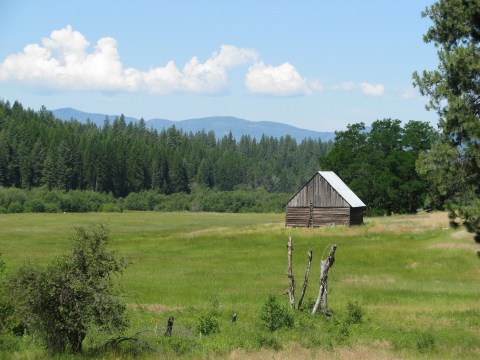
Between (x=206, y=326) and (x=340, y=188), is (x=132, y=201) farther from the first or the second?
(x=206, y=326)

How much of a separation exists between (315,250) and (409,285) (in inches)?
591

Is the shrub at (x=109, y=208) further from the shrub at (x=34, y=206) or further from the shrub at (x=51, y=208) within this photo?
the shrub at (x=34, y=206)

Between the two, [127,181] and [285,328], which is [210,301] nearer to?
[285,328]

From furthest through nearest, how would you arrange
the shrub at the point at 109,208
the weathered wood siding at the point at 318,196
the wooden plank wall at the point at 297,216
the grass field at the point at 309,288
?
the shrub at the point at 109,208, the wooden plank wall at the point at 297,216, the weathered wood siding at the point at 318,196, the grass field at the point at 309,288

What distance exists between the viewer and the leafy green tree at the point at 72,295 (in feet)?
49.5

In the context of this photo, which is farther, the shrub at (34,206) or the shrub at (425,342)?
the shrub at (34,206)

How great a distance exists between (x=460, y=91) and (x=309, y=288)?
1633cm

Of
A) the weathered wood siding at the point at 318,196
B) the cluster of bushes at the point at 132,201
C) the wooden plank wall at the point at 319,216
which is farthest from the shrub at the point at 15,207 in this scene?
the weathered wood siding at the point at 318,196

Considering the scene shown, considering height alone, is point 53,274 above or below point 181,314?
above

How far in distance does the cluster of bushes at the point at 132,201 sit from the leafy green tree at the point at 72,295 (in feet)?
383

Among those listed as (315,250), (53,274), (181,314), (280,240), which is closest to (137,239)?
(280,240)

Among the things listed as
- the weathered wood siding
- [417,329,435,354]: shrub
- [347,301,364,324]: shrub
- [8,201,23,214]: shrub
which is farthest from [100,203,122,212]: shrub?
[417,329,435,354]: shrub

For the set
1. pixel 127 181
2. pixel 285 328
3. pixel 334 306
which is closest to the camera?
pixel 285 328

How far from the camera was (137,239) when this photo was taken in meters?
64.6
